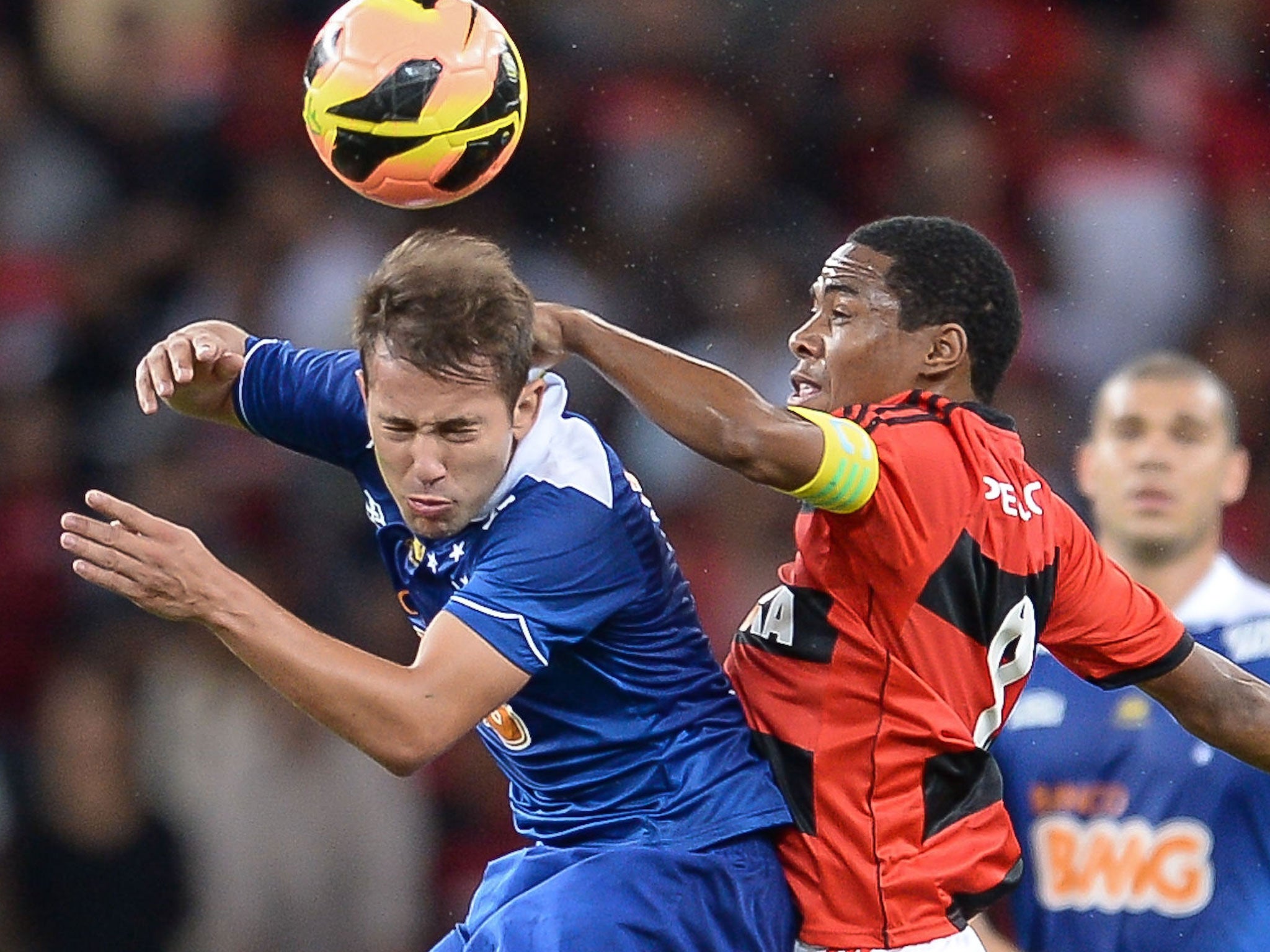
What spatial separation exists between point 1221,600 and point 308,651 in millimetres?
2572

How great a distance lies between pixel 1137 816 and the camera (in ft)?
15.1

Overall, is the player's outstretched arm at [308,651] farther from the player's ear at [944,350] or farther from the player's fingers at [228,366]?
the player's ear at [944,350]

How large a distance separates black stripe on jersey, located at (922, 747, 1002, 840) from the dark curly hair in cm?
68

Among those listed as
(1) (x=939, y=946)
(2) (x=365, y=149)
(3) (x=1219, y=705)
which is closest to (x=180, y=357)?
(2) (x=365, y=149)

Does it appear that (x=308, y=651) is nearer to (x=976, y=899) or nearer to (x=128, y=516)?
(x=128, y=516)

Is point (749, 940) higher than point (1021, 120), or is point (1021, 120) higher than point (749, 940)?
point (1021, 120)

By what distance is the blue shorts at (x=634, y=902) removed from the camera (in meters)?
3.14

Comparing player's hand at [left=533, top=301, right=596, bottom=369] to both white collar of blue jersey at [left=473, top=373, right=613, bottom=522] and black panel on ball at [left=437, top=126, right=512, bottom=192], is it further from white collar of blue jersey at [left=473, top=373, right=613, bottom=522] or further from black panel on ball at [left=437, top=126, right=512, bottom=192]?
black panel on ball at [left=437, top=126, right=512, bottom=192]

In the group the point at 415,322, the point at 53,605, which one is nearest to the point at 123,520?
the point at 415,322

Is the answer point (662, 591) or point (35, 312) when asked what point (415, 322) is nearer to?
point (662, 591)

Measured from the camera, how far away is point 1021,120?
7.64m

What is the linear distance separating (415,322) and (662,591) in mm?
616

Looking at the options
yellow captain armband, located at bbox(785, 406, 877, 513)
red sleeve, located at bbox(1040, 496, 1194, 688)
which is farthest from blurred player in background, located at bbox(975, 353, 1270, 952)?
yellow captain armband, located at bbox(785, 406, 877, 513)

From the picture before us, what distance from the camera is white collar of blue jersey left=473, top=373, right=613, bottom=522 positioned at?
3230 millimetres
